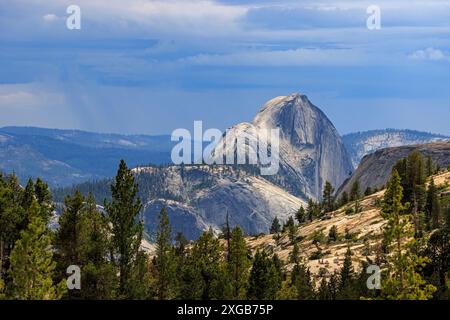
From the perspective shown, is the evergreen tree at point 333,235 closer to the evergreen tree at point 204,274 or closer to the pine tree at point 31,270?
the evergreen tree at point 204,274

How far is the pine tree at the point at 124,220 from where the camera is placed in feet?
306

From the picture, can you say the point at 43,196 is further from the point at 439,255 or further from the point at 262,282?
the point at 439,255

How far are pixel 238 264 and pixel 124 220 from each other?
54.1ft

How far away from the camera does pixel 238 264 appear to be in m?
99.4

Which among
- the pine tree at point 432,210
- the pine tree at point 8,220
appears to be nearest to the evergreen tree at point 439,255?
the pine tree at point 432,210

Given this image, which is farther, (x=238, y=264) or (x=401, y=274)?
(x=238, y=264)

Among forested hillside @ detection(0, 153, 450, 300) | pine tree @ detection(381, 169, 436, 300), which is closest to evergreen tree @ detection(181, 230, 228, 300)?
forested hillside @ detection(0, 153, 450, 300)

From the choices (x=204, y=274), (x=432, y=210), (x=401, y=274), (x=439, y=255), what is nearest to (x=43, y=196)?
(x=204, y=274)

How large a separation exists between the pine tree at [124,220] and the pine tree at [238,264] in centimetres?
1283
